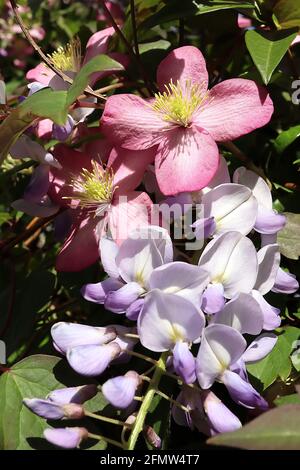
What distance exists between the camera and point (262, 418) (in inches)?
17.2

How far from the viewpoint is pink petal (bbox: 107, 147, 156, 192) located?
66 cm

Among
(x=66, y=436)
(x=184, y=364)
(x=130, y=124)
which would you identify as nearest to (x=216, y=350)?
(x=184, y=364)

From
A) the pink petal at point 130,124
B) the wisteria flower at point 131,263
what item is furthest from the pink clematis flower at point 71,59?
the wisteria flower at point 131,263

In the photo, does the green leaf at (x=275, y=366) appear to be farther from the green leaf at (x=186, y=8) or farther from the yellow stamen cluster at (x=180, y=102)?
the green leaf at (x=186, y=8)

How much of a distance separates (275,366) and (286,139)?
0.27m

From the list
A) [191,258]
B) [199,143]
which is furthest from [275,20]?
[191,258]

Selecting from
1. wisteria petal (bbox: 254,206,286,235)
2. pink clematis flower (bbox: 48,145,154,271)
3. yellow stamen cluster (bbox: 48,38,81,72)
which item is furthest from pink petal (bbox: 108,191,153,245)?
yellow stamen cluster (bbox: 48,38,81,72)

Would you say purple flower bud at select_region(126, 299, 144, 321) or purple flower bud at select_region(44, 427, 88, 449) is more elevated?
purple flower bud at select_region(126, 299, 144, 321)

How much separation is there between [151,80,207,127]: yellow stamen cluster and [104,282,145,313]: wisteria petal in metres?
0.19

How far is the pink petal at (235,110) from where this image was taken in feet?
2.07

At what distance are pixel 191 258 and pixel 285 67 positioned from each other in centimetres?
31

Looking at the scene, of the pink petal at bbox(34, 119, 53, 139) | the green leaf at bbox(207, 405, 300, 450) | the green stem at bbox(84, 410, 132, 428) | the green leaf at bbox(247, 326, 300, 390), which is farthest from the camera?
the pink petal at bbox(34, 119, 53, 139)

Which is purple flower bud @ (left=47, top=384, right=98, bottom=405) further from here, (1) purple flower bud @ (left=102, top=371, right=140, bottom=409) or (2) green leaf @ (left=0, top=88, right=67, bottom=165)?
(2) green leaf @ (left=0, top=88, right=67, bottom=165)

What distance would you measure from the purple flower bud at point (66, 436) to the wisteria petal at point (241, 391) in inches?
4.9
